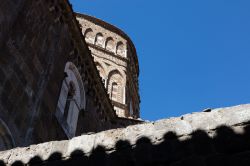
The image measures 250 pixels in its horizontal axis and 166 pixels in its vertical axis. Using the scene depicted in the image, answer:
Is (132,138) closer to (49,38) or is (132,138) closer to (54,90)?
(54,90)

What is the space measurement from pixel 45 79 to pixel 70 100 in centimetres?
190

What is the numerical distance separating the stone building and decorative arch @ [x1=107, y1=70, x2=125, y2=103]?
700 cm

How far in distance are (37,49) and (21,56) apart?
837mm

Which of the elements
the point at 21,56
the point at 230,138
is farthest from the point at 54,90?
the point at 230,138

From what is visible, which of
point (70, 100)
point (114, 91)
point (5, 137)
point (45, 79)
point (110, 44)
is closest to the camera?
point (5, 137)

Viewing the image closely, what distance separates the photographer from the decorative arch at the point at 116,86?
2105 cm

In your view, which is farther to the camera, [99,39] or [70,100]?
[99,39]

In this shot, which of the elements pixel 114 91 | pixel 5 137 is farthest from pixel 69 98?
pixel 114 91

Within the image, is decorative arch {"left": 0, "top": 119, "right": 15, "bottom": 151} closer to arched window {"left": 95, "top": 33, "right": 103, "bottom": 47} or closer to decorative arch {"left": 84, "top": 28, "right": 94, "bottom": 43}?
decorative arch {"left": 84, "top": 28, "right": 94, "bottom": 43}

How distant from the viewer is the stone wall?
2.93 meters

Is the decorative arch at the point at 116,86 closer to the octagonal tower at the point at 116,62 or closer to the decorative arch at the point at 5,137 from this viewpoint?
the octagonal tower at the point at 116,62

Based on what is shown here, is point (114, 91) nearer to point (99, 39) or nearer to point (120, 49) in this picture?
point (120, 49)

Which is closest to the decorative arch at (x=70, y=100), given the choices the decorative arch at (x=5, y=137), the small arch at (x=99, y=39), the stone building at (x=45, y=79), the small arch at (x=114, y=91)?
the stone building at (x=45, y=79)

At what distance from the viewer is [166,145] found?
313 cm
